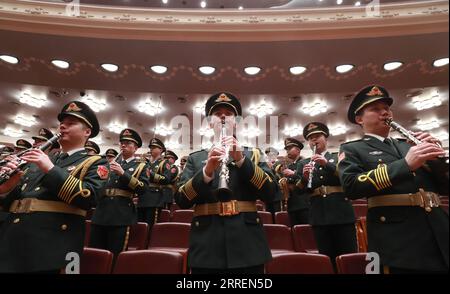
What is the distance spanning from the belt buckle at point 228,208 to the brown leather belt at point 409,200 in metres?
0.83

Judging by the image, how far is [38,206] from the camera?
Result: 5.99 feet

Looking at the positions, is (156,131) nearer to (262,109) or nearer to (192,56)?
(262,109)

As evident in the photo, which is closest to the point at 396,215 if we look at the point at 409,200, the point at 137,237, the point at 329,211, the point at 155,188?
the point at 409,200

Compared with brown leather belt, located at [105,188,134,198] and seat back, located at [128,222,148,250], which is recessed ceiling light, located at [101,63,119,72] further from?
seat back, located at [128,222,148,250]

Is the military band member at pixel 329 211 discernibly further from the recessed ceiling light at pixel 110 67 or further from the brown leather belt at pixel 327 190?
the recessed ceiling light at pixel 110 67

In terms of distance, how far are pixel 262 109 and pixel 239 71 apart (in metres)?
2.31

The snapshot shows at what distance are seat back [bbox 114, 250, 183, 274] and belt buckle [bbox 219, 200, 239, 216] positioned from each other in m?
0.46

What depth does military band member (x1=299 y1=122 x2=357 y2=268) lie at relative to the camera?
2885mm

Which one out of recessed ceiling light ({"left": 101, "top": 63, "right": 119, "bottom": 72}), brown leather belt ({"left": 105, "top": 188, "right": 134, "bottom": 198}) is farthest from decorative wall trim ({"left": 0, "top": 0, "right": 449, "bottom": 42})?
brown leather belt ({"left": 105, "top": 188, "right": 134, "bottom": 198})

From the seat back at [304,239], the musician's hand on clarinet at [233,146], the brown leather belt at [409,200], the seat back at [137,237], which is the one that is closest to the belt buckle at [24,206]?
the musician's hand on clarinet at [233,146]

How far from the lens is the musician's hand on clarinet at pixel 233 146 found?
1.71 m

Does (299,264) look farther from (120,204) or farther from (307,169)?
(120,204)

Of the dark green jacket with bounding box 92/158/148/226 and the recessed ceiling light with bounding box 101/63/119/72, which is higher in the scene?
the recessed ceiling light with bounding box 101/63/119/72

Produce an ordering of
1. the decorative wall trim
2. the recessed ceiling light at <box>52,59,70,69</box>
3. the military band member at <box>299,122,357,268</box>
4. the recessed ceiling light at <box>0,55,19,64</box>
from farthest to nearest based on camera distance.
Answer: the recessed ceiling light at <box>52,59,70,69</box>
the recessed ceiling light at <box>0,55,19,64</box>
the decorative wall trim
the military band member at <box>299,122,357,268</box>
